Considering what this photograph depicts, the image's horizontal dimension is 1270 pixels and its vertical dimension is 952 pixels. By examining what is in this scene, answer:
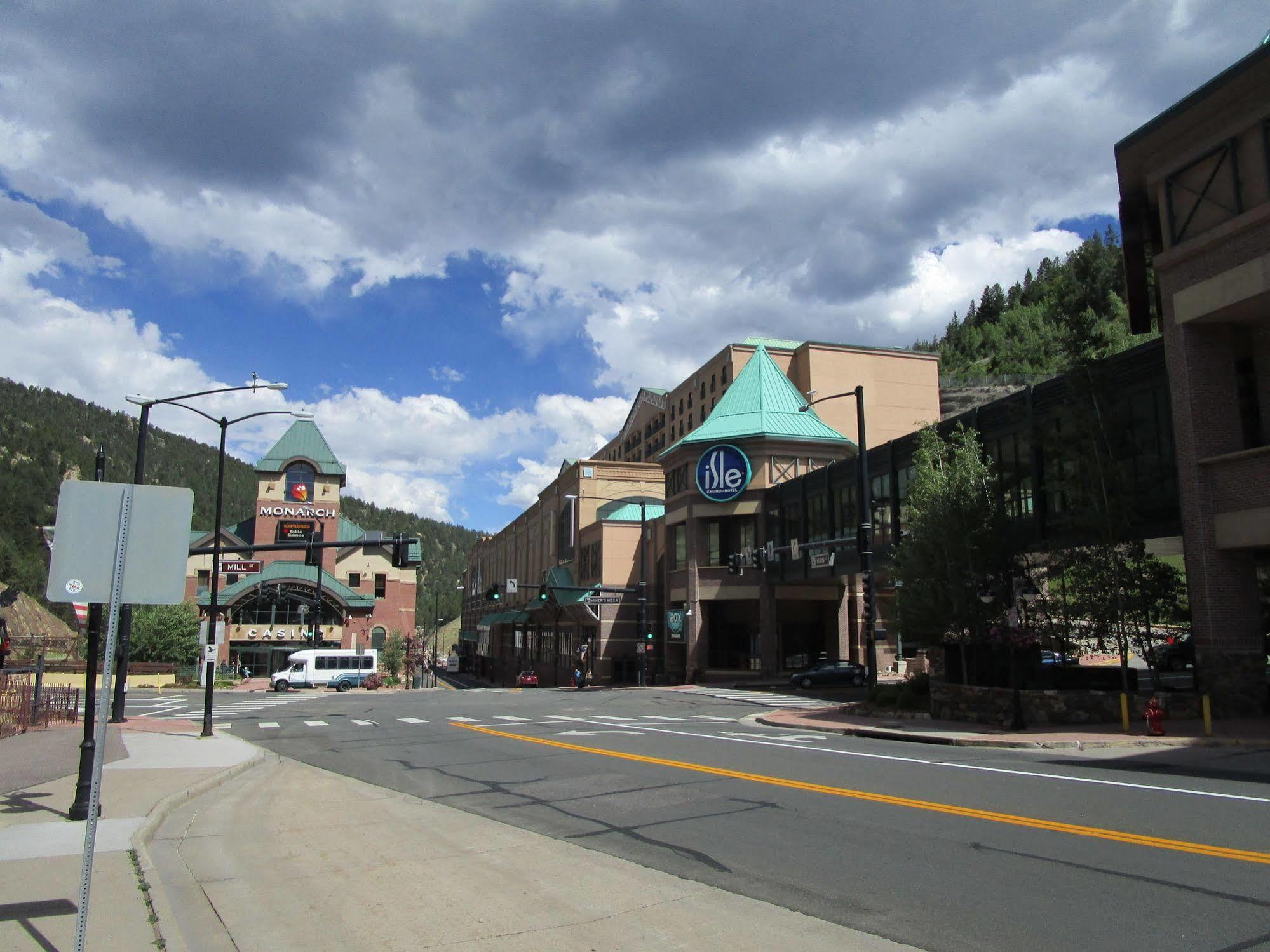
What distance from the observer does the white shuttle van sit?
54.2 meters

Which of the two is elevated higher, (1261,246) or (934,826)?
(1261,246)

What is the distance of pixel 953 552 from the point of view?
23.0 m

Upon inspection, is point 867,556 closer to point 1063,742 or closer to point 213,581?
point 1063,742

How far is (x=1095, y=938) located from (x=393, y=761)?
13565mm

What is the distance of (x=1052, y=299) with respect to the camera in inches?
5704

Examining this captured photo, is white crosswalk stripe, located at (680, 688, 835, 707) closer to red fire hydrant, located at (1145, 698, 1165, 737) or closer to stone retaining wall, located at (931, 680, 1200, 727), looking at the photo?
stone retaining wall, located at (931, 680, 1200, 727)

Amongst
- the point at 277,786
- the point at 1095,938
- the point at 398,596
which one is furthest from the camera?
the point at 398,596

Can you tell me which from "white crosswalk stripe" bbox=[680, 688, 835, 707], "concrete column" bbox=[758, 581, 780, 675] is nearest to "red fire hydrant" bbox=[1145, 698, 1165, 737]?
"white crosswalk stripe" bbox=[680, 688, 835, 707]

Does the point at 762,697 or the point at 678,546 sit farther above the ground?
the point at 678,546

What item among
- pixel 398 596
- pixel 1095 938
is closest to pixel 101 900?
pixel 1095 938

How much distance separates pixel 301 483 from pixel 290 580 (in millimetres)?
11746

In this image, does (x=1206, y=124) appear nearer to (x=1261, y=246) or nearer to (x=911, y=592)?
(x=1261, y=246)

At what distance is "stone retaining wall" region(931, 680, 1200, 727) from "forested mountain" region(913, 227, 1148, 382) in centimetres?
6895

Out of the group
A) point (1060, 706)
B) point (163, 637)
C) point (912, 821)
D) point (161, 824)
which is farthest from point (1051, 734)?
point (163, 637)
